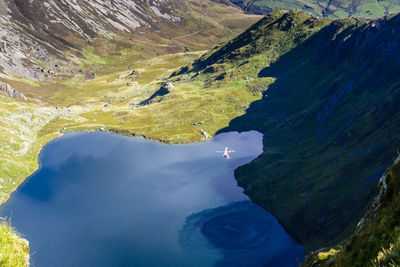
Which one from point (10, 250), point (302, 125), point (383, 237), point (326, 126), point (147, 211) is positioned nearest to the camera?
point (10, 250)

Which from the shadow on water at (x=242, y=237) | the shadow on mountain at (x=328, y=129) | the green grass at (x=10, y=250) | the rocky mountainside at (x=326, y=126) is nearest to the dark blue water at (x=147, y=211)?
the shadow on water at (x=242, y=237)

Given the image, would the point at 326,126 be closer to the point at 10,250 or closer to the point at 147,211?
the point at 147,211

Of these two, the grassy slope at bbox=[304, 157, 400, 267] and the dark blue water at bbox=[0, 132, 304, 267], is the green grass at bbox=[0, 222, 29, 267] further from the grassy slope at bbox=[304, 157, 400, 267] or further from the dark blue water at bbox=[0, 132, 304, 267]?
the dark blue water at bbox=[0, 132, 304, 267]

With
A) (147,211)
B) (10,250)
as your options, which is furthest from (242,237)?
(10,250)

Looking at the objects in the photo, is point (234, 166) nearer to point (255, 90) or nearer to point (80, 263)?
point (80, 263)

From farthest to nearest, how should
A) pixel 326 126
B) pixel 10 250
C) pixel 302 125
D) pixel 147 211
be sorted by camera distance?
pixel 302 125 < pixel 326 126 < pixel 147 211 < pixel 10 250

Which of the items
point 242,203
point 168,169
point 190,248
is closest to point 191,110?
point 168,169
